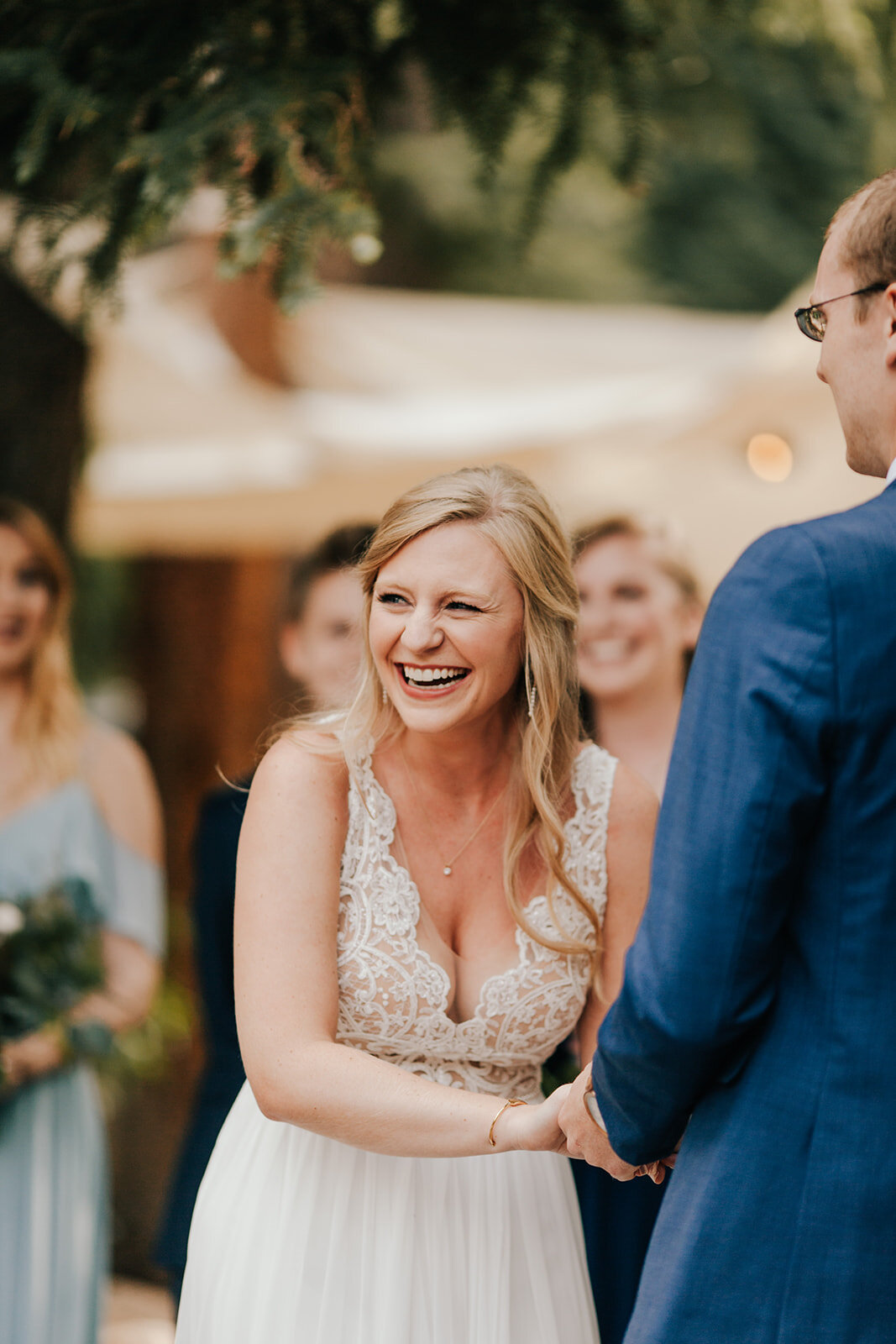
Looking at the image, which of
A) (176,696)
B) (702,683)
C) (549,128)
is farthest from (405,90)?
(176,696)

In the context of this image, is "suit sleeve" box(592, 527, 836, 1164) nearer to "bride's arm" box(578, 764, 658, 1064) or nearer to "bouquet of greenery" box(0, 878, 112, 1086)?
"bride's arm" box(578, 764, 658, 1064)

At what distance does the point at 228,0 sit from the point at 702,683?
6.27 ft

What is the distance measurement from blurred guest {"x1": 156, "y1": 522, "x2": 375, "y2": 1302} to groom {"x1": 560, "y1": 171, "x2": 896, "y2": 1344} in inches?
40.2

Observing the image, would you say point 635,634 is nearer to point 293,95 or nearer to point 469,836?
point 469,836

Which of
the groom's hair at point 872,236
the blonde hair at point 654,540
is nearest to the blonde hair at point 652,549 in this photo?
the blonde hair at point 654,540

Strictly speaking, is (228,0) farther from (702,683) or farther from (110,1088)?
(110,1088)

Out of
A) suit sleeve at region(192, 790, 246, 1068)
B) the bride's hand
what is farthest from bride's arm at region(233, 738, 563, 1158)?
suit sleeve at region(192, 790, 246, 1068)

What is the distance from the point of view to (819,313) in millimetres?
1682

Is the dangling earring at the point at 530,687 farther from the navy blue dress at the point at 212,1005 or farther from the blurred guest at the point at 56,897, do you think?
the blurred guest at the point at 56,897

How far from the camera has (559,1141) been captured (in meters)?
1.83

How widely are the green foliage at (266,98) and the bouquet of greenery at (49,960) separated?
148 centimetres

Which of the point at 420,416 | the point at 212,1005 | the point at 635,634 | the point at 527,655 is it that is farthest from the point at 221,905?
the point at 420,416

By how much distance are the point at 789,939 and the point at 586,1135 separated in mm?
423

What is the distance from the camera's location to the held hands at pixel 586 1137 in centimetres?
174
